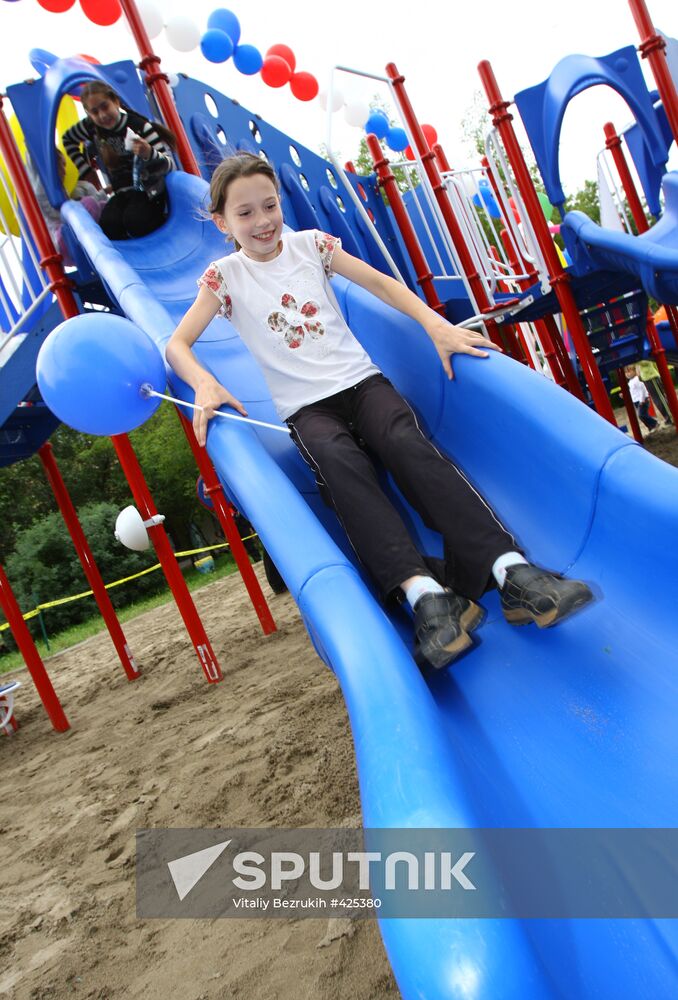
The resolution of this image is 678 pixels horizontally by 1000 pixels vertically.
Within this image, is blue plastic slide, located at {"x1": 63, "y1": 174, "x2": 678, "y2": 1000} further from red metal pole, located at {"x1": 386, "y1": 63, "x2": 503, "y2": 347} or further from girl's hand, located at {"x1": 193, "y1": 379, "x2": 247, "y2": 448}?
red metal pole, located at {"x1": 386, "y1": 63, "x2": 503, "y2": 347}

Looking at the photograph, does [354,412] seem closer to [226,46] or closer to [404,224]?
[404,224]

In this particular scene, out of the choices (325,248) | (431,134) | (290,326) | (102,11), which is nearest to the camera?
(290,326)

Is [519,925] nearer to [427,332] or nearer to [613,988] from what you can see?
[613,988]

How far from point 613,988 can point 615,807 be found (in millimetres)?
302

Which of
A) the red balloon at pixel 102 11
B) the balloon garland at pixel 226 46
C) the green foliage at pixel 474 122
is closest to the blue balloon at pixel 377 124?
the balloon garland at pixel 226 46

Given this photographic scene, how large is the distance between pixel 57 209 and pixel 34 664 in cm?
317

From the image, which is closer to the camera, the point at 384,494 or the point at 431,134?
the point at 384,494

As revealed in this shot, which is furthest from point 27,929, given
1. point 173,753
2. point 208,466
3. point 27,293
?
point 27,293

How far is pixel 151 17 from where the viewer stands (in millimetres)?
5598

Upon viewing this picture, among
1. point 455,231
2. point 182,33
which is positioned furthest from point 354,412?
point 182,33

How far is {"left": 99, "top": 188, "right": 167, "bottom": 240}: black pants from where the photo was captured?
14.0 ft

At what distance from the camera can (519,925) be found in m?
1.03

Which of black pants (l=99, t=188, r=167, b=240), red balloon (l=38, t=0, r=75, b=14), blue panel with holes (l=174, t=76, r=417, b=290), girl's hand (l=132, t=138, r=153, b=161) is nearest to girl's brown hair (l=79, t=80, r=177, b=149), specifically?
girl's hand (l=132, t=138, r=153, b=161)

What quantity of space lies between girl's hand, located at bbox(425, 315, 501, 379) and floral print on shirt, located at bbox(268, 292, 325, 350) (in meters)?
0.39
